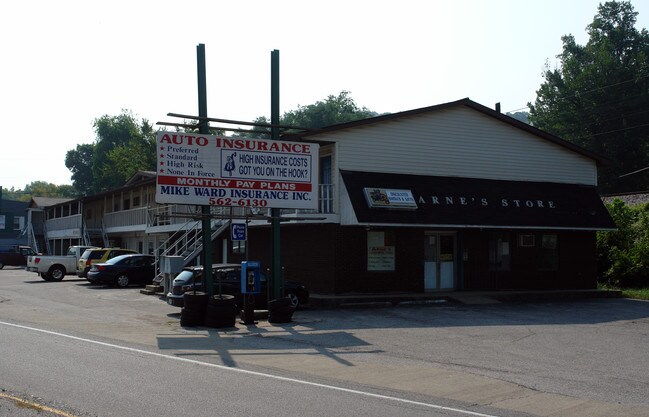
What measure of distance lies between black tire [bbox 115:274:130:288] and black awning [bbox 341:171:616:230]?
1277 centimetres

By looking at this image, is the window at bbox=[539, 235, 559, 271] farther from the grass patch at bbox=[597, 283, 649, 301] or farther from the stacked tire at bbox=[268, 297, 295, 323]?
the stacked tire at bbox=[268, 297, 295, 323]

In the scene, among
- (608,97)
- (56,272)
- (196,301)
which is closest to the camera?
(196,301)

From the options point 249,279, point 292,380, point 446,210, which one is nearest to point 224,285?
point 249,279

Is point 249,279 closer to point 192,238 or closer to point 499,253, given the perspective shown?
point 499,253

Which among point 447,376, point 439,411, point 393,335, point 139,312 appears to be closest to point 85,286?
point 139,312

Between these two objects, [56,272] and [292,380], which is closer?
[292,380]

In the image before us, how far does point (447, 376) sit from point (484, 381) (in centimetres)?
63

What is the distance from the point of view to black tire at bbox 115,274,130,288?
3078 centimetres

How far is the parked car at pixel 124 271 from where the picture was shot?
30.6 meters

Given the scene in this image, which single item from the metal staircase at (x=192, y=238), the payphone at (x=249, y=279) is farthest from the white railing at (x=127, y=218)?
the payphone at (x=249, y=279)

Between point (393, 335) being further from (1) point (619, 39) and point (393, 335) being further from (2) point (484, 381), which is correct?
(1) point (619, 39)

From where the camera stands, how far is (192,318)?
17.2m

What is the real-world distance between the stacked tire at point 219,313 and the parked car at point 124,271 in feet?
49.4

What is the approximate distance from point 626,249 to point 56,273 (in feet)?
91.0
